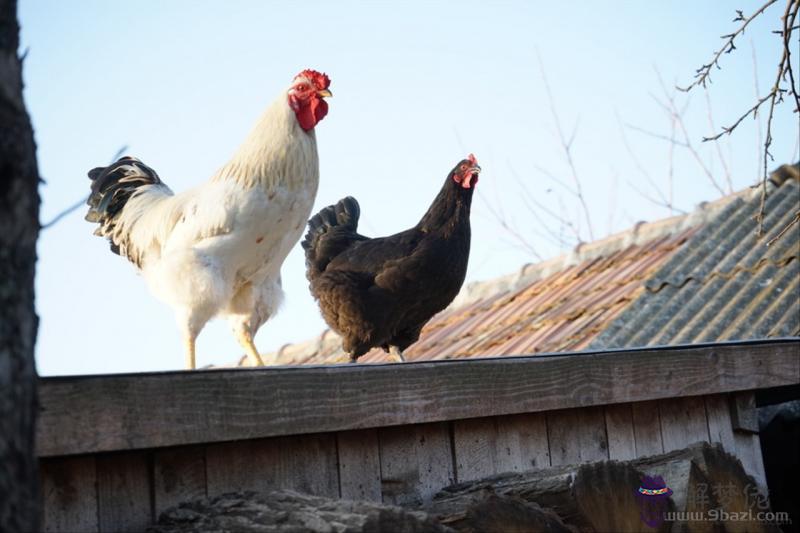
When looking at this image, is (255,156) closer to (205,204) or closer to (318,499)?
(205,204)

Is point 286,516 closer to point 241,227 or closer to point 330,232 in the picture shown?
point 241,227

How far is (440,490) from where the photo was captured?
263cm

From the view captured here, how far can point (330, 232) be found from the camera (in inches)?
250

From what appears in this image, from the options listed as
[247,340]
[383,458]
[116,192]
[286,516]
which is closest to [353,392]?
[383,458]

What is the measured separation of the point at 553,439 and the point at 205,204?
2178 millimetres

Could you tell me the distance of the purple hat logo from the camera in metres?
2.45

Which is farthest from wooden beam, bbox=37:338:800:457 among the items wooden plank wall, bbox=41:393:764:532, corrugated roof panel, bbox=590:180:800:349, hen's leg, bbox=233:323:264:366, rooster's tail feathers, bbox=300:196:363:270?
rooster's tail feathers, bbox=300:196:363:270

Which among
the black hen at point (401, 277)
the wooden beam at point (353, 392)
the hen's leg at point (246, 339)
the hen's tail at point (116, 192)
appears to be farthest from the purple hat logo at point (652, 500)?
the hen's tail at point (116, 192)

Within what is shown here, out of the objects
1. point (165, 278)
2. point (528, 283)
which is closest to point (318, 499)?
point (165, 278)

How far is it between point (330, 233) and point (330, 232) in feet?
0.04

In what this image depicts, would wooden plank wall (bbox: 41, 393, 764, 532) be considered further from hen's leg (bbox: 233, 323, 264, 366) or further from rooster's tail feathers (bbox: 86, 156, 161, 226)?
rooster's tail feathers (bbox: 86, 156, 161, 226)

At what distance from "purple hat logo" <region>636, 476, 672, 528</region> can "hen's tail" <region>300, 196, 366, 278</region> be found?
3.87 m

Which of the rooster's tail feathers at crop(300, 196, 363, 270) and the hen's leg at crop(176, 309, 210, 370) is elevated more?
the rooster's tail feathers at crop(300, 196, 363, 270)

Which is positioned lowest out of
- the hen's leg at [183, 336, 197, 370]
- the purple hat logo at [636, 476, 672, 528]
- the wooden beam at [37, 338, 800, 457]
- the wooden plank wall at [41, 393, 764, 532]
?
the purple hat logo at [636, 476, 672, 528]
